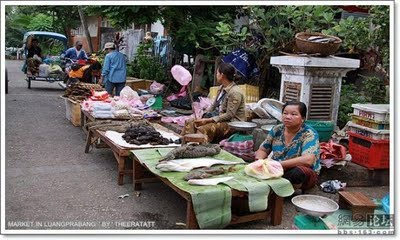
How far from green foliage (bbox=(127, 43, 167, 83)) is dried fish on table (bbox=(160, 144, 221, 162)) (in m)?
7.90

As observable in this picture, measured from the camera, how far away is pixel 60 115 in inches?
378

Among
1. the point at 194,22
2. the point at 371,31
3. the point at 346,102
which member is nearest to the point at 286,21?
the point at 346,102

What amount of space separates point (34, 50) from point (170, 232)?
1252 cm

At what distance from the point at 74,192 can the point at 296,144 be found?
2.44 metres

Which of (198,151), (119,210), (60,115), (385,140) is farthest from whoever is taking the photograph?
(60,115)

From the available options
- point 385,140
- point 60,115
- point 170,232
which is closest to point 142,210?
point 170,232

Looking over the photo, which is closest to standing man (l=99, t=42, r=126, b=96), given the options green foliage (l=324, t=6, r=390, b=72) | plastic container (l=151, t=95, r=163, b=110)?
plastic container (l=151, t=95, r=163, b=110)

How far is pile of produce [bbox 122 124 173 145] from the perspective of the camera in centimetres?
529

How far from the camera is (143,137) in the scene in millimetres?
5309

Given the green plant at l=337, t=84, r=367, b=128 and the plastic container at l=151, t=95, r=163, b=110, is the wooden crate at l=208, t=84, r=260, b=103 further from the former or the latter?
the plastic container at l=151, t=95, r=163, b=110

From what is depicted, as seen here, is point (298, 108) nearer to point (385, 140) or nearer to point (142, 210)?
point (385, 140)

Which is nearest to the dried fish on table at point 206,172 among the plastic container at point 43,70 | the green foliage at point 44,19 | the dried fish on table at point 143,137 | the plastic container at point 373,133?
the dried fish on table at point 143,137

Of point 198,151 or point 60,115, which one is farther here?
point 60,115

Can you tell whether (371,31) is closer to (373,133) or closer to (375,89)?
(373,133)
